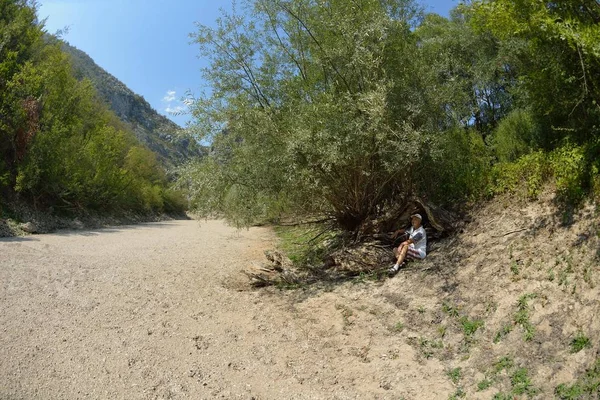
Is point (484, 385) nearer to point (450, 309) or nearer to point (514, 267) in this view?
point (450, 309)

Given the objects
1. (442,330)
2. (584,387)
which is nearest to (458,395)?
(584,387)

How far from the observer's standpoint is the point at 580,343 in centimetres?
359

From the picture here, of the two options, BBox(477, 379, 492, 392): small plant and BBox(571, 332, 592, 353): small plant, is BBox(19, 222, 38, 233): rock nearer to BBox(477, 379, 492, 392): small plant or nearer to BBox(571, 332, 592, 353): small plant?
BBox(477, 379, 492, 392): small plant

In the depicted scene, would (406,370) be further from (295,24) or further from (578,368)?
(295,24)

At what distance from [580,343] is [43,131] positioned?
697 inches

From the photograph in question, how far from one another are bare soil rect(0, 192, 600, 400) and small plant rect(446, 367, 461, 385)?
0.06ft

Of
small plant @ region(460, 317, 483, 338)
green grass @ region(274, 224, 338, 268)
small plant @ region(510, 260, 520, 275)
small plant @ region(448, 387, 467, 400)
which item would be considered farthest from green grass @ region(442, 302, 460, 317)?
green grass @ region(274, 224, 338, 268)

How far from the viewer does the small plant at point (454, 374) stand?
3.85 m

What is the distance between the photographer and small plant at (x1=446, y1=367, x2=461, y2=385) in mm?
3849

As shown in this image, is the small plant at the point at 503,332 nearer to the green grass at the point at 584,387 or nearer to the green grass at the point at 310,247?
the green grass at the point at 584,387

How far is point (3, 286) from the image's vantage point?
5426 millimetres

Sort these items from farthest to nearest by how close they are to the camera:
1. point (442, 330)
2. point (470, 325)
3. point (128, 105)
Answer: point (128, 105)
point (442, 330)
point (470, 325)

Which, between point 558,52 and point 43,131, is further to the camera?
point 43,131

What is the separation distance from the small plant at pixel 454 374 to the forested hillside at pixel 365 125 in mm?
2983
